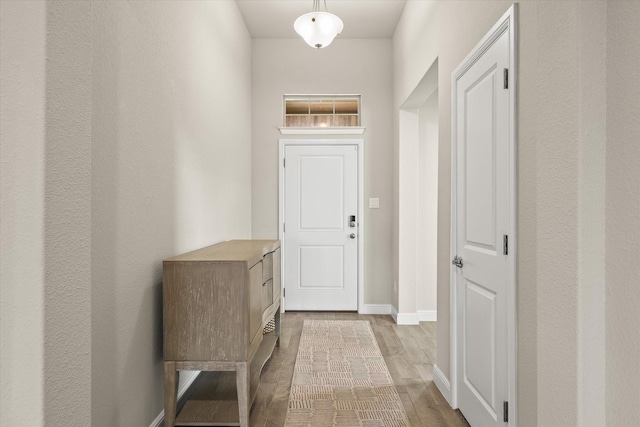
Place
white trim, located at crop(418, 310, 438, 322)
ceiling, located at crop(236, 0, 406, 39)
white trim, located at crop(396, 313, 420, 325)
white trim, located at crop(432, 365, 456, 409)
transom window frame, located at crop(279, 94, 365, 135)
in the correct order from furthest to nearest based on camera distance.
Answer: transom window frame, located at crop(279, 94, 365, 135), white trim, located at crop(418, 310, 438, 322), white trim, located at crop(396, 313, 420, 325), ceiling, located at crop(236, 0, 406, 39), white trim, located at crop(432, 365, 456, 409)

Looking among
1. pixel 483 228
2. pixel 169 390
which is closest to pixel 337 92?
pixel 483 228

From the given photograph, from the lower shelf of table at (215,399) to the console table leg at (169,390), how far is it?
11cm

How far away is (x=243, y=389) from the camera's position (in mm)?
2082

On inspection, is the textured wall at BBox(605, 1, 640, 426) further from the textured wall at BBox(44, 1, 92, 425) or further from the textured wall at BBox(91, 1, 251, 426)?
the textured wall at BBox(91, 1, 251, 426)

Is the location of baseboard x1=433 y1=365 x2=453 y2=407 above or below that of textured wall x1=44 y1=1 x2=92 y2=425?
below

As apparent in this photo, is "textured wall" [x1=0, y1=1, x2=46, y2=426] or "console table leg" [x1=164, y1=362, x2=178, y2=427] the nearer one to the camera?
"textured wall" [x1=0, y1=1, x2=46, y2=426]

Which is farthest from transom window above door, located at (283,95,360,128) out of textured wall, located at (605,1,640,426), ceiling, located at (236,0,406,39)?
textured wall, located at (605,1,640,426)

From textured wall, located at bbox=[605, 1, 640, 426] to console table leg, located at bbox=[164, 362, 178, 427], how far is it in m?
1.80

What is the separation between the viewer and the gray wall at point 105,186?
3.20 ft

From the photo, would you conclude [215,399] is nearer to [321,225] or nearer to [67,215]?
[67,215]

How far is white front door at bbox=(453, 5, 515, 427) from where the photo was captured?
1779mm

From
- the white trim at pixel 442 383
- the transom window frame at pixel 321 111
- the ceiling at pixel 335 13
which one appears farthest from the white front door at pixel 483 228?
the transom window frame at pixel 321 111

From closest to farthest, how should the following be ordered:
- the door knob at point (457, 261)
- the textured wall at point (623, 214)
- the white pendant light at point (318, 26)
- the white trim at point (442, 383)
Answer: the textured wall at point (623, 214) → the door knob at point (457, 261) → the white trim at point (442, 383) → the white pendant light at point (318, 26)

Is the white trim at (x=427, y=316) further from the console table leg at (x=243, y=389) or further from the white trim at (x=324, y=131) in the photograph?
the console table leg at (x=243, y=389)
